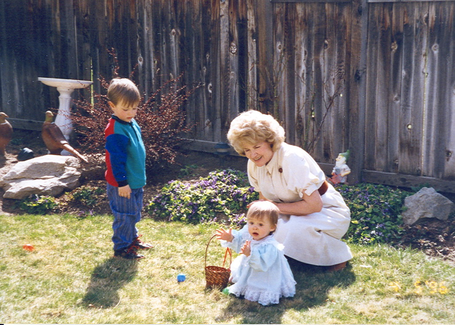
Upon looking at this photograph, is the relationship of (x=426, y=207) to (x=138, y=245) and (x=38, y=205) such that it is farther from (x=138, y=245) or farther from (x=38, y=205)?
(x=38, y=205)

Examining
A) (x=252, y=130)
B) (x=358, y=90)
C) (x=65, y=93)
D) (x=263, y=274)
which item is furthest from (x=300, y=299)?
(x=65, y=93)

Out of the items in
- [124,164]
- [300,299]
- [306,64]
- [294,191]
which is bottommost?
[300,299]

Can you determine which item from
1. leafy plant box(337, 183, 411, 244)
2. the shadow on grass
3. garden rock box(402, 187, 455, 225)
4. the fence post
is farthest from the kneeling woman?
the fence post

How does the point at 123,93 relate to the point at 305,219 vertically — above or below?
above

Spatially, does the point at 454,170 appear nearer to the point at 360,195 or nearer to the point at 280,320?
the point at 360,195

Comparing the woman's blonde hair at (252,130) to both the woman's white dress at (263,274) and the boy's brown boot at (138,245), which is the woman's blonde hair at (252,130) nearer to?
the woman's white dress at (263,274)

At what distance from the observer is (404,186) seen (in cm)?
611

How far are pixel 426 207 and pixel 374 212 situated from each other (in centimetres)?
48

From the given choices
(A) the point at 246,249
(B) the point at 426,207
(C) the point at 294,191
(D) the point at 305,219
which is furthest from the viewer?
(B) the point at 426,207

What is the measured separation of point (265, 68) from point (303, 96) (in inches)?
24.2

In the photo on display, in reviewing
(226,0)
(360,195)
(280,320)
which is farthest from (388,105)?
(280,320)

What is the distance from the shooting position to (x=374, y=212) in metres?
5.29

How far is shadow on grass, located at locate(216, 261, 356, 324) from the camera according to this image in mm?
3475

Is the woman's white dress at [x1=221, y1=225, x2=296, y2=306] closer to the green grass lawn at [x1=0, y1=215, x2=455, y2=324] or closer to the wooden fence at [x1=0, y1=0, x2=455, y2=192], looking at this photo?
the green grass lawn at [x1=0, y1=215, x2=455, y2=324]
